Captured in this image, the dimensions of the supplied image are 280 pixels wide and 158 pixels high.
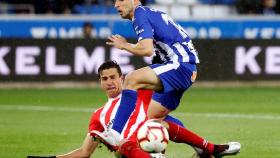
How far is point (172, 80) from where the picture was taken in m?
10.1

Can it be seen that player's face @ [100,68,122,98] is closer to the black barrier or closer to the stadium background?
the stadium background

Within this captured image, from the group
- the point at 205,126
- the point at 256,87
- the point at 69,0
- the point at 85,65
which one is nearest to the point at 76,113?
the point at 205,126

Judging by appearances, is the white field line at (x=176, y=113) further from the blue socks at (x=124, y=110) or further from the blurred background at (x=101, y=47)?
the blue socks at (x=124, y=110)

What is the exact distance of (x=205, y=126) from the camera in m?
14.8

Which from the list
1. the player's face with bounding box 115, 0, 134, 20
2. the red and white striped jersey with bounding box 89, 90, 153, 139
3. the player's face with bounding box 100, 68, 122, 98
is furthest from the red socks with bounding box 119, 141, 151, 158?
the player's face with bounding box 115, 0, 134, 20

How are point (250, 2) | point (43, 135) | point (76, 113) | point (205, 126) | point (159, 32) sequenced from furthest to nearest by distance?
1. point (250, 2)
2. point (76, 113)
3. point (205, 126)
4. point (43, 135)
5. point (159, 32)

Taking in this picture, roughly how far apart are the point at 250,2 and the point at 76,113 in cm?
1055

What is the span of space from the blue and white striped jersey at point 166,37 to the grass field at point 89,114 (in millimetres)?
1466

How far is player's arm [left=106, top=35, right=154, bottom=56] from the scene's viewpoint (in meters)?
9.67

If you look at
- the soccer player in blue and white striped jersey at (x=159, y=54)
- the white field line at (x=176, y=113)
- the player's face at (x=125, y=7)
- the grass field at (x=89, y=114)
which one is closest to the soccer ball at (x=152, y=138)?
the soccer player in blue and white striped jersey at (x=159, y=54)

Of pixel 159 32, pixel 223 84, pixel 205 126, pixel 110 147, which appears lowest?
pixel 223 84

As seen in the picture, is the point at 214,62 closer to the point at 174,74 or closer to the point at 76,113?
the point at 76,113

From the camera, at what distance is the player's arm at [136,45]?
31.7ft

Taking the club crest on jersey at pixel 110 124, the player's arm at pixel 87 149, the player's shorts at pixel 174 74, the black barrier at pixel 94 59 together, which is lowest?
the black barrier at pixel 94 59
